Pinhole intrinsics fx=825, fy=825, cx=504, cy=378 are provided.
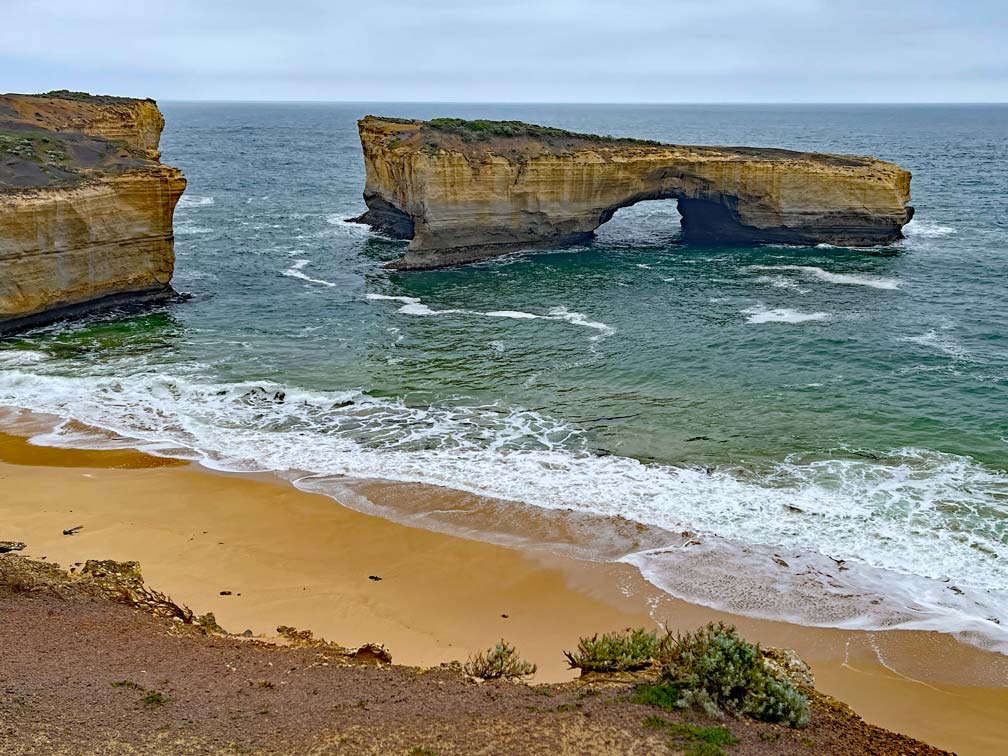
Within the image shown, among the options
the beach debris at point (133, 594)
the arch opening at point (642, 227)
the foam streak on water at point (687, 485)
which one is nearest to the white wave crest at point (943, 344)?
the foam streak on water at point (687, 485)

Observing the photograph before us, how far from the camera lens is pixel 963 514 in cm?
2006

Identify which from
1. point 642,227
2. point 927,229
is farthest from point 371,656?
point 927,229

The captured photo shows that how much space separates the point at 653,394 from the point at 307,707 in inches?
767

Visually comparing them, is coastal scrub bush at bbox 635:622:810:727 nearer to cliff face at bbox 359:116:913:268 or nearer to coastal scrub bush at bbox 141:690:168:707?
coastal scrub bush at bbox 141:690:168:707

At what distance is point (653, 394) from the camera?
2844 centimetres

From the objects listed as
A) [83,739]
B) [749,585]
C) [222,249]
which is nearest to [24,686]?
[83,739]

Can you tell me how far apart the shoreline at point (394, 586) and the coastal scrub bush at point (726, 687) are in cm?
310

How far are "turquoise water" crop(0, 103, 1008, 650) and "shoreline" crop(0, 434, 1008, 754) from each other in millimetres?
980

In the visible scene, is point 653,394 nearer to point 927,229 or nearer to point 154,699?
point 154,699

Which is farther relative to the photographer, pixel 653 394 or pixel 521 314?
pixel 521 314

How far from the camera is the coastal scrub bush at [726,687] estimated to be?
11.0m

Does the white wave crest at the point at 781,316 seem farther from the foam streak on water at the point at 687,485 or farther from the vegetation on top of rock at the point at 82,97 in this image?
the vegetation on top of rock at the point at 82,97

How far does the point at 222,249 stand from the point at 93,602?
Answer: 41.3 m

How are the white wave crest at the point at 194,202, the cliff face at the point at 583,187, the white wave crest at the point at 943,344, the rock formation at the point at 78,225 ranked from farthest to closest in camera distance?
the white wave crest at the point at 194,202 < the cliff face at the point at 583,187 < the rock formation at the point at 78,225 < the white wave crest at the point at 943,344
